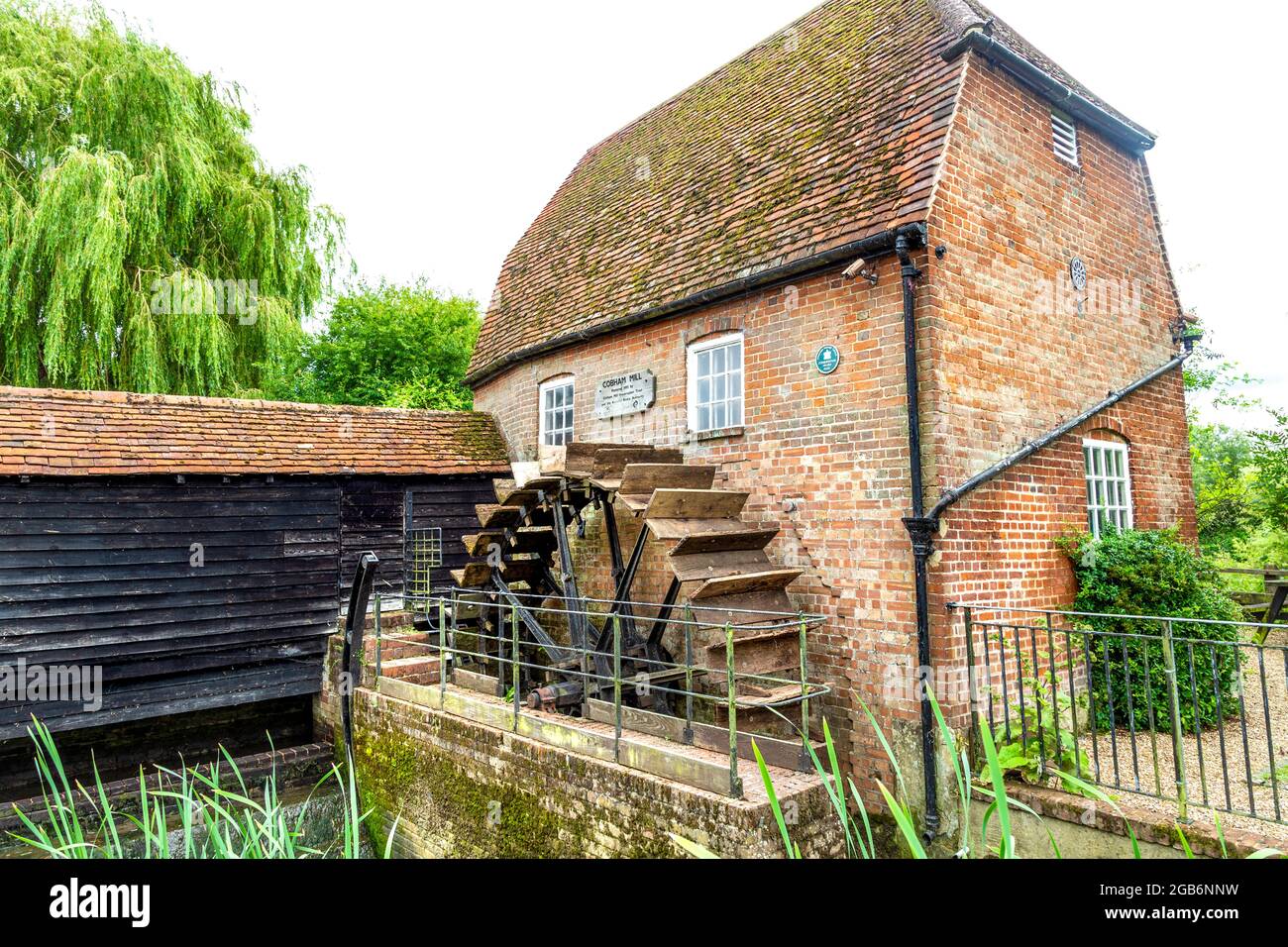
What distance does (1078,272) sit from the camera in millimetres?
7770

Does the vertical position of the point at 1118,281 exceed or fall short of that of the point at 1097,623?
it exceeds it

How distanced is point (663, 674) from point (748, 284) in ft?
12.6

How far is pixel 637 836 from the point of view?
5133 mm

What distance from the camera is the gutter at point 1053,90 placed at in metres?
6.64

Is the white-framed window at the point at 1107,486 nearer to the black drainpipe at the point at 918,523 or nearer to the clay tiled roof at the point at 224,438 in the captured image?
the black drainpipe at the point at 918,523

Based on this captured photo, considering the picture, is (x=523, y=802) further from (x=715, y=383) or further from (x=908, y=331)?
(x=908, y=331)

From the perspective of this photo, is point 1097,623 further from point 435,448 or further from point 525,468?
point 435,448

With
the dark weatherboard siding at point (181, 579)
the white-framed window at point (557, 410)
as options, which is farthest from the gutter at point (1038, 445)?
the dark weatherboard siding at point (181, 579)

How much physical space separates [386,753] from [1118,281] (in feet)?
31.4

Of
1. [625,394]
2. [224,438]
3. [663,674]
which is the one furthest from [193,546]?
[663,674]

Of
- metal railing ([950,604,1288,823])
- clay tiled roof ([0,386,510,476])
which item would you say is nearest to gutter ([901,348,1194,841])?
metal railing ([950,604,1288,823])

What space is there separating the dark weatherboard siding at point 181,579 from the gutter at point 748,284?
319 centimetres

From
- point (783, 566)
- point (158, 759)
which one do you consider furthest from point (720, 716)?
point (158, 759)
